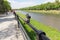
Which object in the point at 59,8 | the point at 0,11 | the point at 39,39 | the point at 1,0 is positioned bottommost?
the point at 59,8

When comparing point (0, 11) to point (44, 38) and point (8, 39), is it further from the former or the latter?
point (44, 38)

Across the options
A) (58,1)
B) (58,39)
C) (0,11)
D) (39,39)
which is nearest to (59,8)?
(58,1)

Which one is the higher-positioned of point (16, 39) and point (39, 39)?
point (39, 39)

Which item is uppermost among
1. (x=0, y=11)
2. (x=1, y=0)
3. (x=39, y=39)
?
(x=39, y=39)

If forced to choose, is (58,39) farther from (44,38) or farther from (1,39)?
(44,38)

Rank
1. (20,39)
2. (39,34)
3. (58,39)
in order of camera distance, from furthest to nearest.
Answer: (58,39) < (20,39) < (39,34)

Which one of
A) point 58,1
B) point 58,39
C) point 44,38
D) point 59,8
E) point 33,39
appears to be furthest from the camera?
point 58,1

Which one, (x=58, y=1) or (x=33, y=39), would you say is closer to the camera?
(x=33, y=39)

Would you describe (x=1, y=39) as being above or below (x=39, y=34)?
below

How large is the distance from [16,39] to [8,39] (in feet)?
1.48

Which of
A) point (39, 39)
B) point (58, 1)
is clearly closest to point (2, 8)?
point (39, 39)

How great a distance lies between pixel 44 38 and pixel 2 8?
44549 millimetres

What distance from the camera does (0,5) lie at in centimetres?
4512

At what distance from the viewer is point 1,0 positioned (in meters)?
45.5
